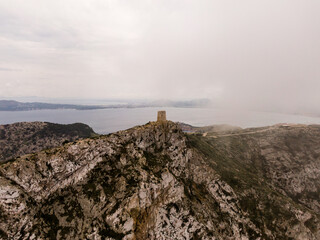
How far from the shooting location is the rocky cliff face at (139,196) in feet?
135

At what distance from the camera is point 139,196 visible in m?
49.6

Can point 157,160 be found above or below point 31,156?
below

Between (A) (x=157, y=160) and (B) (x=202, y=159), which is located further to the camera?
(B) (x=202, y=159)

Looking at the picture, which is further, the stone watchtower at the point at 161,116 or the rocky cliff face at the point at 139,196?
the stone watchtower at the point at 161,116

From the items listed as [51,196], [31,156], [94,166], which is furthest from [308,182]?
[31,156]

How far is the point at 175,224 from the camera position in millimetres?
51406

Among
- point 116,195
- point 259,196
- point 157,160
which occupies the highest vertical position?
point 157,160

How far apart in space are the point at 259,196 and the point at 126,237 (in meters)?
58.2

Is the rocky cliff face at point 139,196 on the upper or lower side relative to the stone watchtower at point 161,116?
lower

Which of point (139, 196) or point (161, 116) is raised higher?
point (161, 116)

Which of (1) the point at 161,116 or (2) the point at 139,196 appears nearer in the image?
(2) the point at 139,196

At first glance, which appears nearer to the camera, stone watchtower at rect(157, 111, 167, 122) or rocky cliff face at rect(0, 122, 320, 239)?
rocky cliff face at rect(0, 122, 320, 239)

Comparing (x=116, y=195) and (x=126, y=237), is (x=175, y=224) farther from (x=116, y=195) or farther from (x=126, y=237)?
(x=116, y=195)

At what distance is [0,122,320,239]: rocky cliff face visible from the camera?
41.2 metres
